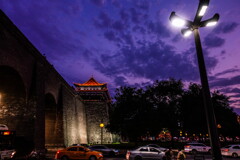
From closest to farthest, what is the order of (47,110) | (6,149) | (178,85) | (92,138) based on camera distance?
(6,149) → (47,110) → (178,85) → (92,138)

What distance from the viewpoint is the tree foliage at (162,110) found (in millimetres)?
31469

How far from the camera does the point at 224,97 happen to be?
42.8 metres

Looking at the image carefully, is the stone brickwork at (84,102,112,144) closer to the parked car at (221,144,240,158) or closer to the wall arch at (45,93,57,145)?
the wall arch at (45,93,57,145)

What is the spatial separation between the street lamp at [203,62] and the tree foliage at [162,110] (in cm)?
2608

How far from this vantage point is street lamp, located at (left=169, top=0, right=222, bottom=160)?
4.69 metres

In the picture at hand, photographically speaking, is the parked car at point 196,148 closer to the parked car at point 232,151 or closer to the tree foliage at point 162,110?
the parked car at point 232,151

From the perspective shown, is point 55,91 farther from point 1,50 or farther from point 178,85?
point 178,85

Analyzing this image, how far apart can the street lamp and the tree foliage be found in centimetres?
2608

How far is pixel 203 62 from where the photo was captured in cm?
533

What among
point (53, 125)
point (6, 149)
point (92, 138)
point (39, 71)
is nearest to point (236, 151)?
point (6, 149)

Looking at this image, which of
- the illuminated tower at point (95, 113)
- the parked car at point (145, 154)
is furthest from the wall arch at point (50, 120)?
the illuminated tower at point (95, 113)

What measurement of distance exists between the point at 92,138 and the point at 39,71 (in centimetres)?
3257

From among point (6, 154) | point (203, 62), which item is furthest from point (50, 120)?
point (203, 62)

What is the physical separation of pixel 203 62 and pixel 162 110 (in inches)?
1238
